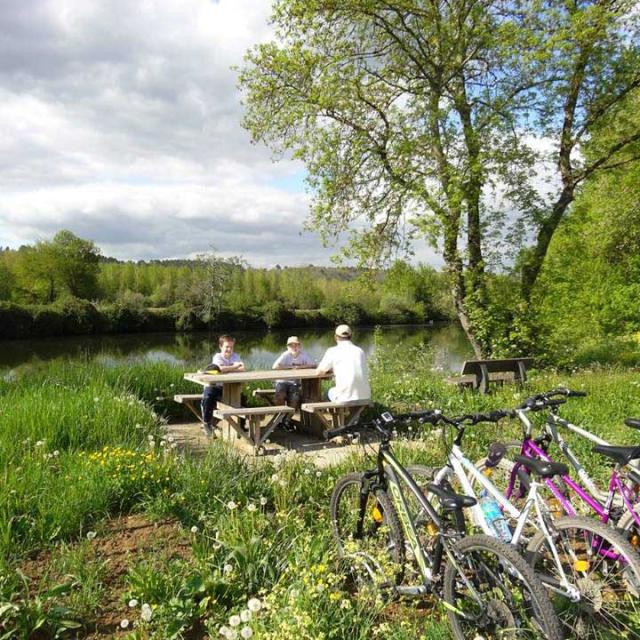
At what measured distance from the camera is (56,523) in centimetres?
348

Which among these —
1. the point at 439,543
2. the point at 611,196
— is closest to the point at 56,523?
the point at 439,543

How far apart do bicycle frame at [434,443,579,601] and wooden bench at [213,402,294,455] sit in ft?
11.7

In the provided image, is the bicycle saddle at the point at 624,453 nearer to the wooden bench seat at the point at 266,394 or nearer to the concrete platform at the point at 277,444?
the concrete platform at the point at 277,444

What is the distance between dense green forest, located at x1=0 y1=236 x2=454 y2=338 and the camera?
5186cm

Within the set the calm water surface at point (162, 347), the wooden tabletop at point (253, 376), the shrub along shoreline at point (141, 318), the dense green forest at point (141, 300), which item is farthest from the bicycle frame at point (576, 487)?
the shrub along shoreline at point (141, 318)

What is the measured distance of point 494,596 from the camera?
2.41 meters

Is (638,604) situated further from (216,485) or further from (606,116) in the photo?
(606,116)

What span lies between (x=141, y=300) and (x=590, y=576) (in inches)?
2449

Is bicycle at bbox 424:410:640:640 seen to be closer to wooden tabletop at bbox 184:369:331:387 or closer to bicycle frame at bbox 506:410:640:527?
bicycle frame at bbox 506:410:640:527

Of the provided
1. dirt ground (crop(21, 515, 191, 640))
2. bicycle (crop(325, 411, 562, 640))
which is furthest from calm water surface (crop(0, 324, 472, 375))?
bicycle (crop(325, 411, 562, 640))

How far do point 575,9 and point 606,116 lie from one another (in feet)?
8.23

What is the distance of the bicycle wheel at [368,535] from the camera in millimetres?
2965

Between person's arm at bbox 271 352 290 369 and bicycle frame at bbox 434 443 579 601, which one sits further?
person's arm at bbox 271 352 290 369

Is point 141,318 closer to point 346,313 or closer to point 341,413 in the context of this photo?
point 346,313
